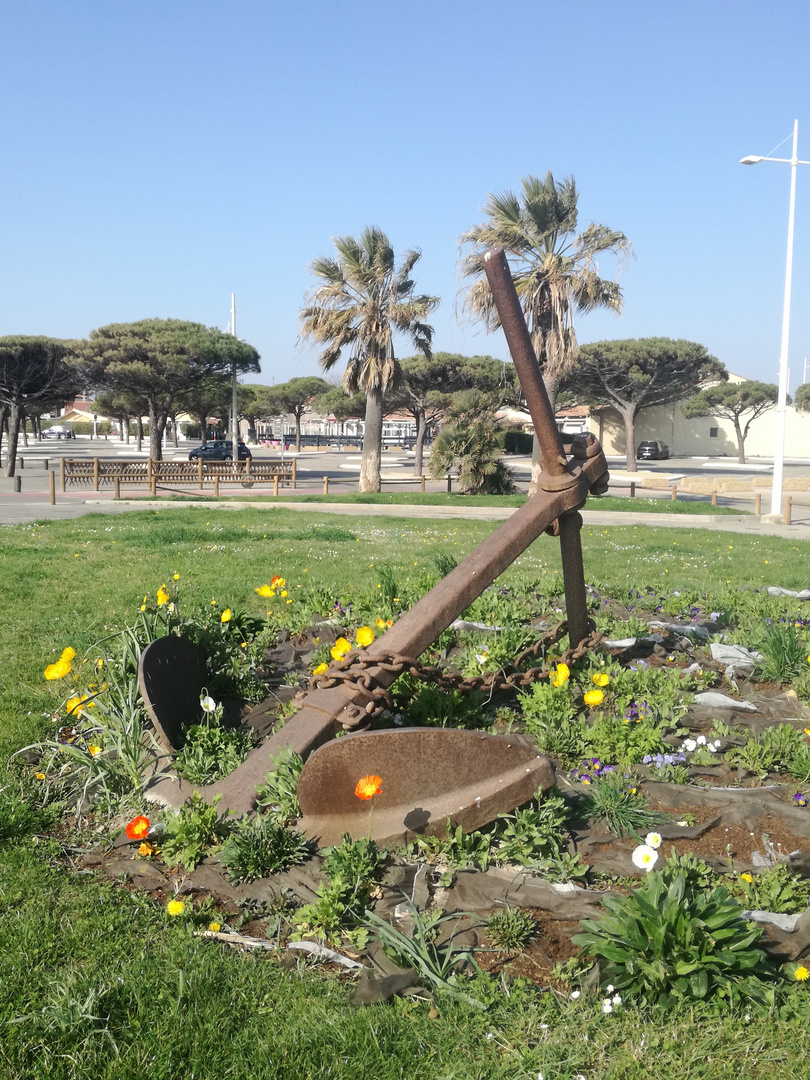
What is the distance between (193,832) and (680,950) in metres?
1.46

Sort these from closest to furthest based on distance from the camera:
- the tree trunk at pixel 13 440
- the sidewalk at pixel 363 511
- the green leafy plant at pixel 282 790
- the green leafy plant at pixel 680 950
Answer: the green leafy plant at pixel 680 950 → the green leafy plant at pixel 282 790 → the sidewalk at pixel 363 511 → the tree trunk at pixel 13 440

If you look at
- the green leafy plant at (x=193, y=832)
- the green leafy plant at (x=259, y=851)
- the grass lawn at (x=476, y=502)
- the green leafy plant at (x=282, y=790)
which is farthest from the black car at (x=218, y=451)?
the green leafy plant at (x=259, y=851)

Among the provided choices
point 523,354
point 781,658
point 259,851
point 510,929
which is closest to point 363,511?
point 781,658

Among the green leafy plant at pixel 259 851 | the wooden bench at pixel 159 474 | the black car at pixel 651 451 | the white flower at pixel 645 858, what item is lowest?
the green leafy plant at pixel 259 851

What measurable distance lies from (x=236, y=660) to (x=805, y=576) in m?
6.25

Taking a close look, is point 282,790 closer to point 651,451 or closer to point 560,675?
point 560,675

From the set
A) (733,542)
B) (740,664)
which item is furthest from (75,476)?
(740,664)

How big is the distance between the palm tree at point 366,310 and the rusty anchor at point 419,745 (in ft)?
66.4

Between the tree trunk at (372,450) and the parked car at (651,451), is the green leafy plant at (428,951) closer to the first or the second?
the tree trunk at (372,450)

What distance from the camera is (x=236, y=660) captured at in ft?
13.2

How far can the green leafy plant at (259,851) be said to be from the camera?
2602mm

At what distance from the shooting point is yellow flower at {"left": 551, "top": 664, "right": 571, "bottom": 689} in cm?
344

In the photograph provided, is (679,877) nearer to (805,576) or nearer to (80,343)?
(805,576)

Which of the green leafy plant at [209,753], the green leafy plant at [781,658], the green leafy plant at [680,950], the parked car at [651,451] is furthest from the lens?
the parked car at [651,451]
